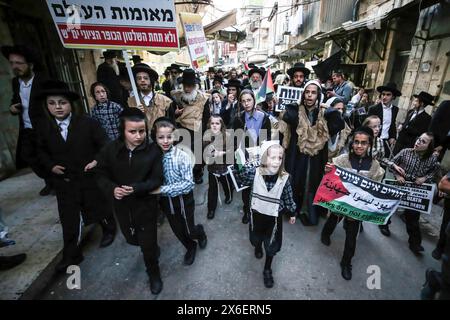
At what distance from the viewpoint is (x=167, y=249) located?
3.36 meters

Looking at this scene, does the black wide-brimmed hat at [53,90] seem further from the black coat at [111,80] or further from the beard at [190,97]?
the black coat at [111,80]

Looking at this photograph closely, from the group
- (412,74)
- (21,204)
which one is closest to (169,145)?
(21,204)

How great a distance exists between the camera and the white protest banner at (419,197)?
2988 millimetres

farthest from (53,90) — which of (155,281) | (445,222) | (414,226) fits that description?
(445,222)

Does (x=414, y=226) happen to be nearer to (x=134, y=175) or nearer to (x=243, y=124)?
(x=243, y=124)

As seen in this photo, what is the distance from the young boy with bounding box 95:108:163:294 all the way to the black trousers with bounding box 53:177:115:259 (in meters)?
0.70

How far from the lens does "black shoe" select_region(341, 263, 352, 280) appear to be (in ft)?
9.23

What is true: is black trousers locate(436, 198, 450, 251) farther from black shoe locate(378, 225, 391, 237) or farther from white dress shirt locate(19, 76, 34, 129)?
white dress shirt locate(19, 76, 34, 129)

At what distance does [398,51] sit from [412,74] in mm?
2418

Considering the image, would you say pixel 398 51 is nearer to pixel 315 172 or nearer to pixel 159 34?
pixel 315 172

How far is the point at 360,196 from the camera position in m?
2.78

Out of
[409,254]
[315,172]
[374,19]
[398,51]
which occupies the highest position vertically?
[374,19]

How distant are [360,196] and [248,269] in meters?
1.69

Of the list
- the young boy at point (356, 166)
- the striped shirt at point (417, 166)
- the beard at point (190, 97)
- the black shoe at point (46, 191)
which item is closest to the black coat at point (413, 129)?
the striped shirt at point (417, 166)
